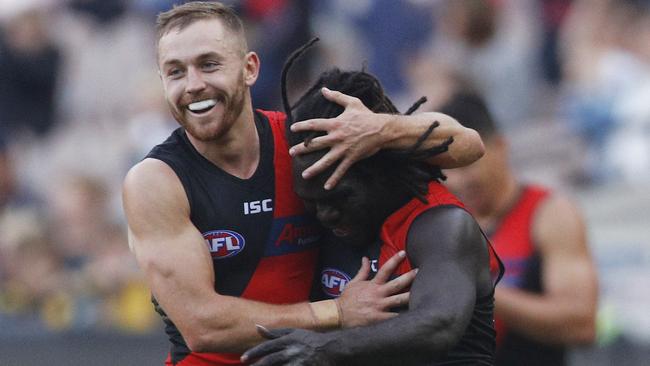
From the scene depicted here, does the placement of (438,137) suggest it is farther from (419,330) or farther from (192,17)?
(192,17)

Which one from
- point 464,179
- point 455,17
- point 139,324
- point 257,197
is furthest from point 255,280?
point 455,17

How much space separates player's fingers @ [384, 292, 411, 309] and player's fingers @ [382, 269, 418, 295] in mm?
22

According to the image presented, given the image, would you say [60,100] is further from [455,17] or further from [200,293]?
[200,293]

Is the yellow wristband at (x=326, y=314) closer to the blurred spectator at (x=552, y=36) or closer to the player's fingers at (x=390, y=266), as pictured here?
the player's fingers at (x=390, y=266)

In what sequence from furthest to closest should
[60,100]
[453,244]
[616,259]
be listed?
[60,100] → [616,259] → [453,244]

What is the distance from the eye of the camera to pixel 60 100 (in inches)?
449

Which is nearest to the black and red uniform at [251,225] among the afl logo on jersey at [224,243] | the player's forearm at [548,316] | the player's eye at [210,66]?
the afl logo on jersey at [224,243]

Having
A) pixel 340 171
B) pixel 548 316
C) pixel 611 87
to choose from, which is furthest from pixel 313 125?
pixel 611 87

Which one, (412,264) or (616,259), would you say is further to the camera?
(616,259)

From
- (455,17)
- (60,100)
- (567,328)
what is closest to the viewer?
(567,328)

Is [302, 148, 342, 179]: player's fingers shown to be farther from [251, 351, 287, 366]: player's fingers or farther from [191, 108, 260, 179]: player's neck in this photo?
[251, 351, 287, 366]: player's fingers

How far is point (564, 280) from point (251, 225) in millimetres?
2112

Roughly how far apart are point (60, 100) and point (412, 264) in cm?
732

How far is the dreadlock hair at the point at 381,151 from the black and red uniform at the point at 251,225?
23cm
